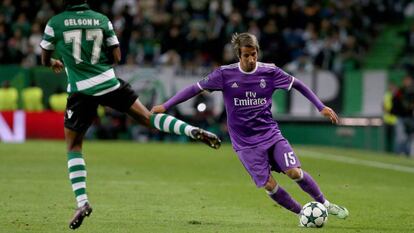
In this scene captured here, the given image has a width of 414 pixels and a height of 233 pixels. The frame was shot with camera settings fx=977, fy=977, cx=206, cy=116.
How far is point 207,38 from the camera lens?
103 feet

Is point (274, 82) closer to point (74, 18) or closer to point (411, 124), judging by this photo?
point (74, 18)

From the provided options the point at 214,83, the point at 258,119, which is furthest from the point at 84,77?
the point at 258,119

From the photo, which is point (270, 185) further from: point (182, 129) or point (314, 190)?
point (182, 129)

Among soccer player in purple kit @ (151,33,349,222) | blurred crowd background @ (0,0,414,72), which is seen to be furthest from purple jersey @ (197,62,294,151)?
blurred crowd background @ (0,0,414,72)

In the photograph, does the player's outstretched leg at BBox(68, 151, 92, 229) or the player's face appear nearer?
the player's outstretched leg at BBox(68, 151, 92, 229)

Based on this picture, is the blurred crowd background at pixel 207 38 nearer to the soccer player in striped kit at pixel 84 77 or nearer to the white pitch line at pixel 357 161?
the white pitch line at pixel 357 161

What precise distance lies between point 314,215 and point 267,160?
31.6 inches

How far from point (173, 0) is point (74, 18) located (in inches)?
903

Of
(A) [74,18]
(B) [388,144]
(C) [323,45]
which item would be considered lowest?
(B) [388,144]

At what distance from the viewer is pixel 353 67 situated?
32.5 meters

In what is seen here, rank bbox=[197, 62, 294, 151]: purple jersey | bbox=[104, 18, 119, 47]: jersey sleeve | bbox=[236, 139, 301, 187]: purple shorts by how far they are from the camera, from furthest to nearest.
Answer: bbox=[197, 62, 294, 151]: purple jersey, bbox=[236, 139, 301, 187]: purple shorts, bbox=[104, 18, 119, 47]: jersey sleeve

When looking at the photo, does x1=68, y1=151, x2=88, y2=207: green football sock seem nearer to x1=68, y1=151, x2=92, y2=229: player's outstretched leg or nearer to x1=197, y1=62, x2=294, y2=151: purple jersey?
→ x1=68, y1=151, x2=92, y2=229: player's outstretched leg

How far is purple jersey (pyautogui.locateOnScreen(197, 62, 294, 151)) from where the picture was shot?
10953 millimetres

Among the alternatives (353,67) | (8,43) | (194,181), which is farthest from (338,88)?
(194,181)
